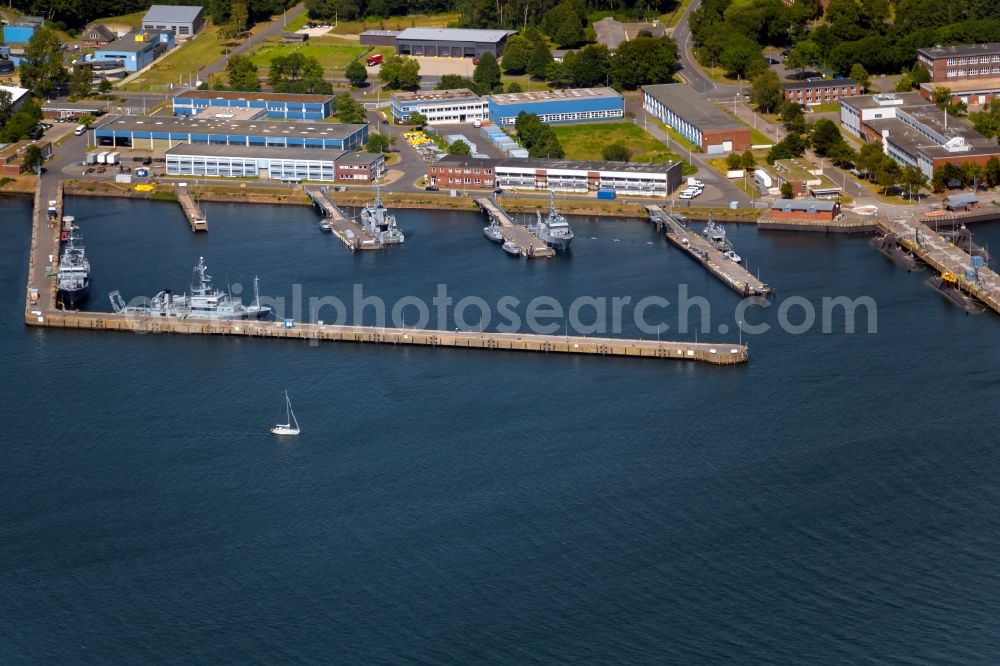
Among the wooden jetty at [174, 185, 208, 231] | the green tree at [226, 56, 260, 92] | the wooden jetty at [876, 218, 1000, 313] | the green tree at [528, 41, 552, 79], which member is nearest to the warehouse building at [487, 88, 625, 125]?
the green tree at [528, 41, 552, 79]

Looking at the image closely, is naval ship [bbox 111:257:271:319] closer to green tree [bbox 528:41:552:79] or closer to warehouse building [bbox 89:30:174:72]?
green tree [bbox 528:41:552:79]

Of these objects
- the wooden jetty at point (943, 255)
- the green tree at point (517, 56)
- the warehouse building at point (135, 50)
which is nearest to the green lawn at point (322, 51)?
the warehouse building at point (135, 50)

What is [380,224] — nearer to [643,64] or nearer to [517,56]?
[643,64]

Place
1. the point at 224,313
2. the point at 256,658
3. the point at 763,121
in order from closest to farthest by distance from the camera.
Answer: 1. the point at 256,658
2. the point at 224,313
3. the point at 763,121

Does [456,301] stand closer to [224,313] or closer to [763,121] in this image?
[224,313]

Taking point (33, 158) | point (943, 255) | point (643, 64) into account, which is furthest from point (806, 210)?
point (33, 158)

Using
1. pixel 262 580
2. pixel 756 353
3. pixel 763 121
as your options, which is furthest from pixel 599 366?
pixel 763 121
